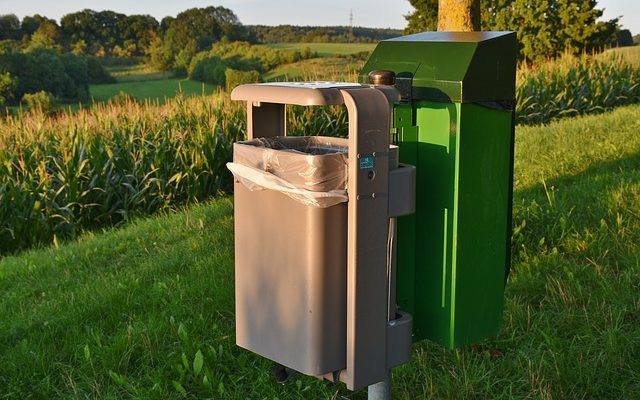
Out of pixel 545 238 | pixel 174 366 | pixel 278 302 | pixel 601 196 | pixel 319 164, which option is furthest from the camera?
pixel 601 196

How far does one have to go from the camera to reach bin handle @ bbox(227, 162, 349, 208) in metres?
2.42

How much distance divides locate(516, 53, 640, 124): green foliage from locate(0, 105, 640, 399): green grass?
7.49 meters

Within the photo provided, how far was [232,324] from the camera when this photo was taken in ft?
13.2

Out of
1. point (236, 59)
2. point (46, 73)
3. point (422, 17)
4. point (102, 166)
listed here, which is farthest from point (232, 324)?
point (236, 59)

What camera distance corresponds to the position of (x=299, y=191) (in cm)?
246

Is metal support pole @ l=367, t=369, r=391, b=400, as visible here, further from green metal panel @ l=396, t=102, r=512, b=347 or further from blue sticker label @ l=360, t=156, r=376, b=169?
blue sticker label @ l=360, t=156, r=376, b=169

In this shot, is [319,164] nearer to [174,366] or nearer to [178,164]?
[174,366]

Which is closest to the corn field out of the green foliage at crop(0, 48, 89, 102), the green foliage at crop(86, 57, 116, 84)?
the green foliage at crop(0, 48, 89, 102)

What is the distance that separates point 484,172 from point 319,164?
635 millimetres

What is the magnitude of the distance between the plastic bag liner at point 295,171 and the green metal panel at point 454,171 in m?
0.32

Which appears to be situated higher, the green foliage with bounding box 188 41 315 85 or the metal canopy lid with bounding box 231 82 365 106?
the green foliage with bounding box 188 41 315 85

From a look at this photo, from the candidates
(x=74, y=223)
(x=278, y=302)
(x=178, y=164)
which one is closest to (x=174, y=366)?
(x=278, y=302)

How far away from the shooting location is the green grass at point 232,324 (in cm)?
342

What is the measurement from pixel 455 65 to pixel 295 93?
54cm
